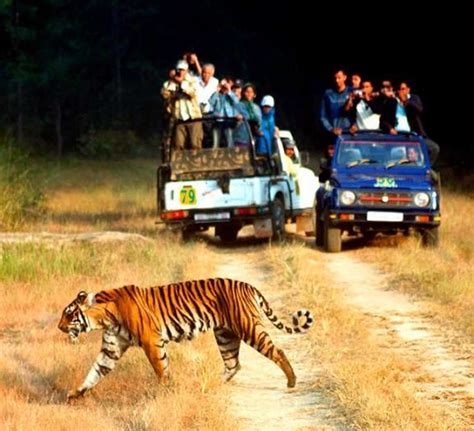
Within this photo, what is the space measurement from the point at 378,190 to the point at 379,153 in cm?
77

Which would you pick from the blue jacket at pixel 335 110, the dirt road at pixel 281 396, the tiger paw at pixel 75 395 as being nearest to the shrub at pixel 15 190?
the blue jacket at pixel 335 110

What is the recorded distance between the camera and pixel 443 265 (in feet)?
57.0

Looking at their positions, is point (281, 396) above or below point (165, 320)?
below

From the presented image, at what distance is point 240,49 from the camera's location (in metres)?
57.9

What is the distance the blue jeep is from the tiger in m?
9.48

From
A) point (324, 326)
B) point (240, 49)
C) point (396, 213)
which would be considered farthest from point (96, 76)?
point (324, 326)

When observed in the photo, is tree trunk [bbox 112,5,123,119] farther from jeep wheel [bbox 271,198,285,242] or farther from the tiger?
the tiger

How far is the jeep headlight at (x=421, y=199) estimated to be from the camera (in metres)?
19.7

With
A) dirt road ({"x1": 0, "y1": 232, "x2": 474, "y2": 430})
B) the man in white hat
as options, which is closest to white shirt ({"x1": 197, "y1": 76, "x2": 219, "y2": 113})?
the man in white hat

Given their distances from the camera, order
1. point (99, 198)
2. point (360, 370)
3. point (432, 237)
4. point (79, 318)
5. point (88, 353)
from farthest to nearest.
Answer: point (99, 198), point (432, 237), point (88, 353), point (360, 370), point (79, 318)

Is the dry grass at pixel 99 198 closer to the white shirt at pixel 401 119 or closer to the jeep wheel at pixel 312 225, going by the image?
A: the jeep wheel at pixel 312 225

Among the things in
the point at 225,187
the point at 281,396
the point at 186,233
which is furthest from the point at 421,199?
the point at 281,396

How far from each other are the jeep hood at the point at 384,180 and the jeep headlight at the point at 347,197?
0.09m

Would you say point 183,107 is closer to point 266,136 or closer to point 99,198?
point 266,136
